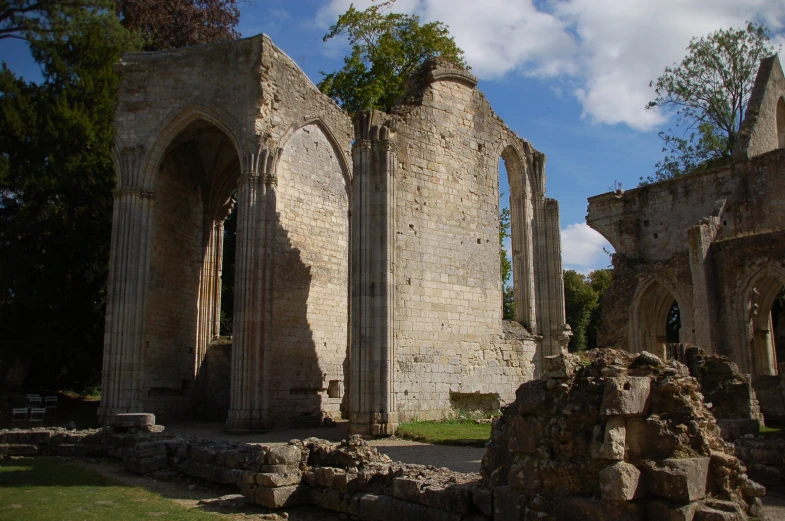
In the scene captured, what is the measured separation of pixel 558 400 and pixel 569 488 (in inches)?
25.2

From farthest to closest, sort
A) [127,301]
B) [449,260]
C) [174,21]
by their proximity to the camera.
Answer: [174,21] < [127,301] < [449,260]

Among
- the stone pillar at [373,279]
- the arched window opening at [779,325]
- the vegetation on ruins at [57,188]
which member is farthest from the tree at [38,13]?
the arched window opening at [779,325]

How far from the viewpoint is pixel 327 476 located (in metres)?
7.09

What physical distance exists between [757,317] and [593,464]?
1663cm

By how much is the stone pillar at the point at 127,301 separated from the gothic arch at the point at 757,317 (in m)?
15.6

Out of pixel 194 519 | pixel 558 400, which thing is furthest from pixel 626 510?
pixel 194 519

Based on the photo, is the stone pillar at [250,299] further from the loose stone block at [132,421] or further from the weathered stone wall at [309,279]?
the loose stone block at [132,421]

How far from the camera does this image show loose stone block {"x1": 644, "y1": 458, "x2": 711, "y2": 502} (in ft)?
14.3

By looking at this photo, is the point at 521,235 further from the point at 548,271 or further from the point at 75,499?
the point at 75,499

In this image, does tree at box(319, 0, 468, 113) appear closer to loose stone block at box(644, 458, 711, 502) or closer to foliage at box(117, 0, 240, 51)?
foliage at box(117, 0, 240, 51)

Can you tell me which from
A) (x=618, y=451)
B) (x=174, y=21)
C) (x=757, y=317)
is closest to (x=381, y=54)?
(x=174, y=21)

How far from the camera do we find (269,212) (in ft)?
52.0

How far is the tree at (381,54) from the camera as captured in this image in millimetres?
→ 25750

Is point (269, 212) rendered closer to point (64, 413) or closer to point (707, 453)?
point (64, 413)
